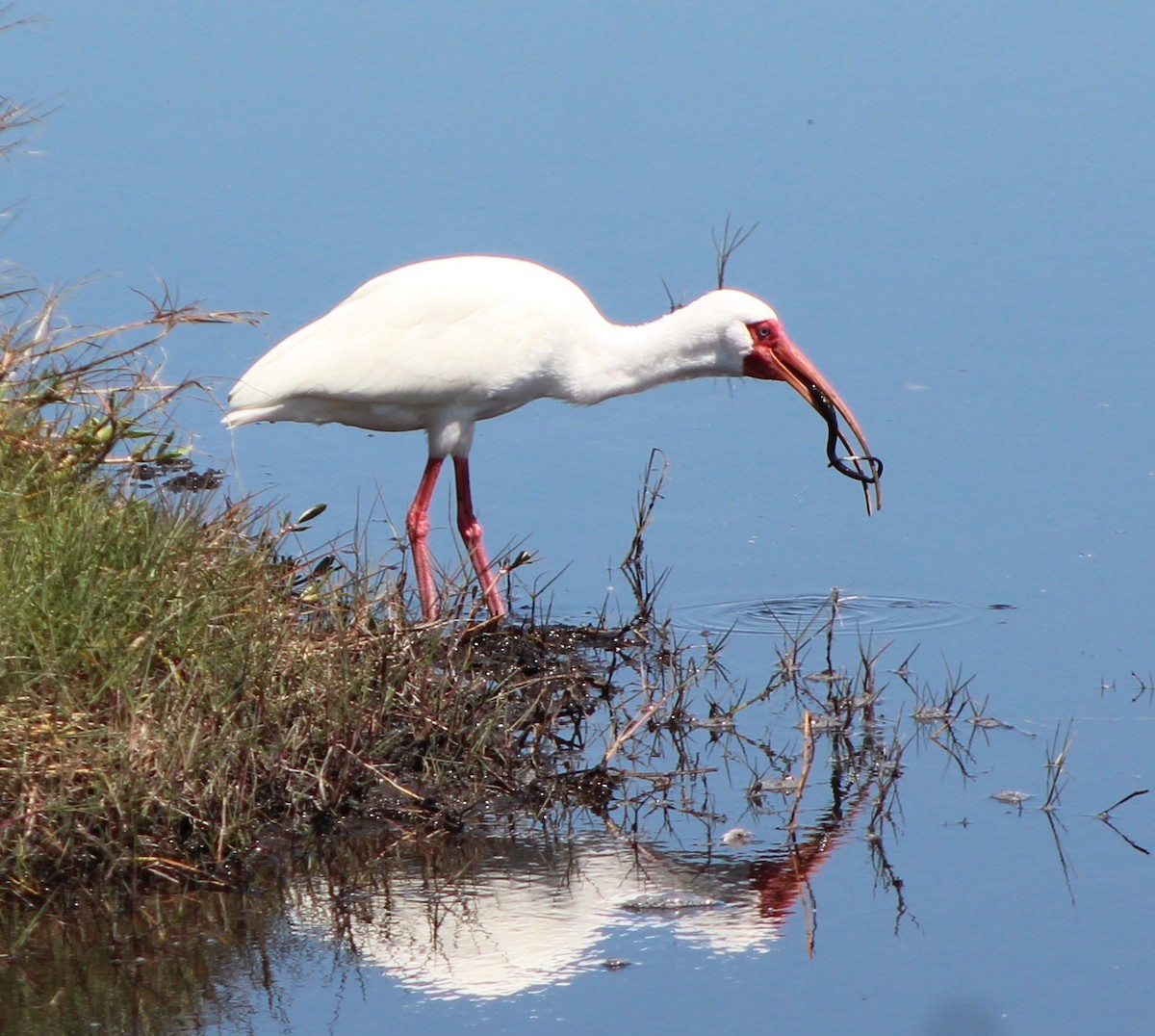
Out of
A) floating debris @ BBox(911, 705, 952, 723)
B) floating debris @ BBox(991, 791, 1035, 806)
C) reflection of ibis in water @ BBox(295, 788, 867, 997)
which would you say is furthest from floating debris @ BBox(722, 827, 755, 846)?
floating debris @ BBox(911, 705, 952, 723)

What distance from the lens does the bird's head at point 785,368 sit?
7.21m

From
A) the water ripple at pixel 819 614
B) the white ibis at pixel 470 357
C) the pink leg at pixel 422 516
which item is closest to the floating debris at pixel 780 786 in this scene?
the water ripple at pixel 819 614

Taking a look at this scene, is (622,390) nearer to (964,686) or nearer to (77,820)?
(964,686)

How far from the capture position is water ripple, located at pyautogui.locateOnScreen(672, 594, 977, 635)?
674 centimetres

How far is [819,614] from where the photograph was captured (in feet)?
22.4

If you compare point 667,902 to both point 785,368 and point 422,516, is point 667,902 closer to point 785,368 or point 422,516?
point 422,516

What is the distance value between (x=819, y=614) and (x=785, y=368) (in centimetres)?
98

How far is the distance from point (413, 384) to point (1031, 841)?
8.80 ft

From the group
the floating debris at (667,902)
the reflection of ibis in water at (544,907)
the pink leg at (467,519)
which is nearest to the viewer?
the reflection of ibis in water at (544,907)

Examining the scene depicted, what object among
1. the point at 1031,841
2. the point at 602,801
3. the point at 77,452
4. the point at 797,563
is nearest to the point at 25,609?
the point at 77,452

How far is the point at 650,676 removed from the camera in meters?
6.39

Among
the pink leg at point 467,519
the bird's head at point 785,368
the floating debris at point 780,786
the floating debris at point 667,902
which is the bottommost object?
the floating debris at point 667,902

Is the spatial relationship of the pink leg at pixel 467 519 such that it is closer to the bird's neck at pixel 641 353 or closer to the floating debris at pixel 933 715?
the bird's neck at pixel 641 353

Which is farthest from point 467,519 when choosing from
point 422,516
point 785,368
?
point 785,368
